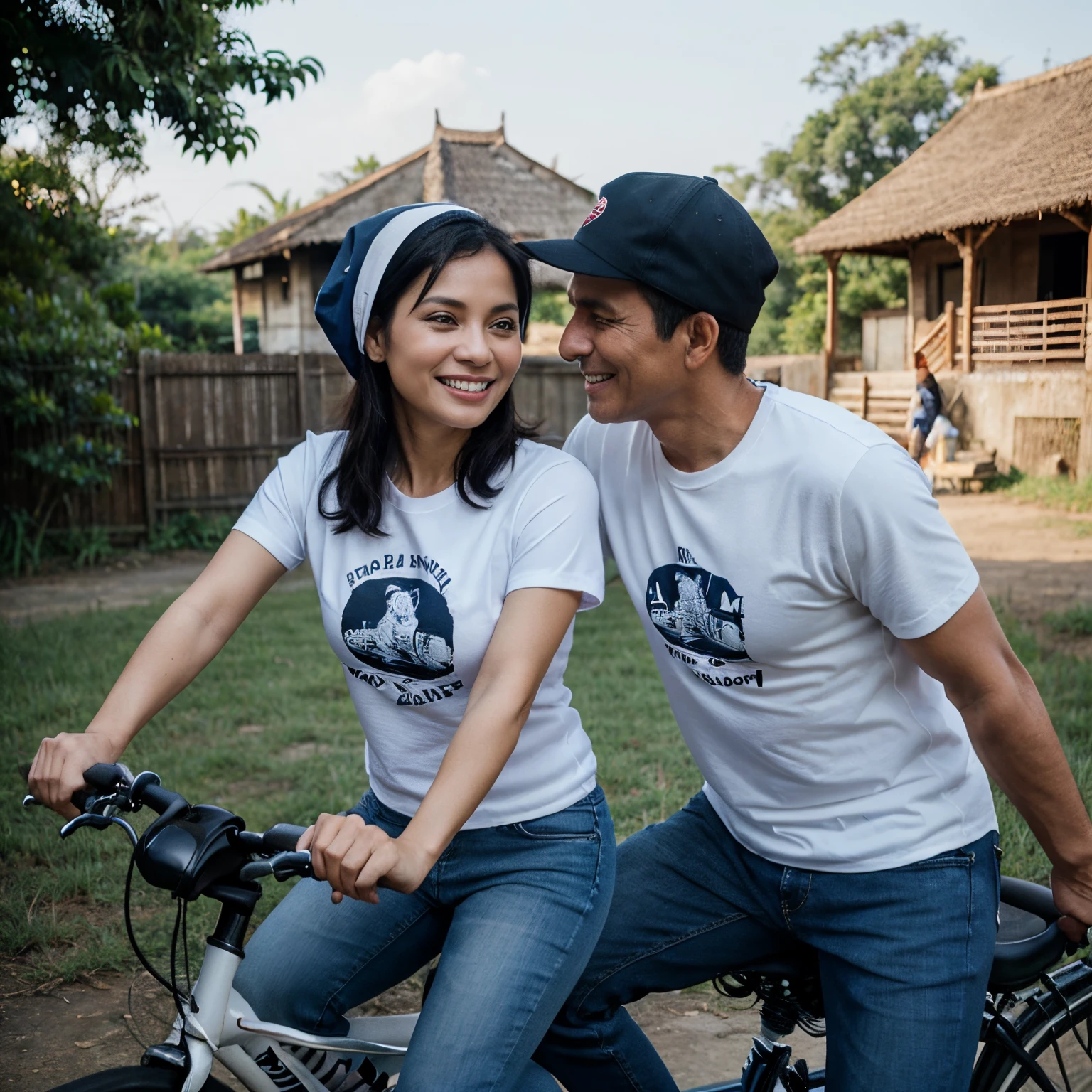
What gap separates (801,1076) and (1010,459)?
853 cm

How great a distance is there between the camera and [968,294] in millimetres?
8594

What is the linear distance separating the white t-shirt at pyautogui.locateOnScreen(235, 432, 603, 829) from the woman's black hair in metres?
0.03

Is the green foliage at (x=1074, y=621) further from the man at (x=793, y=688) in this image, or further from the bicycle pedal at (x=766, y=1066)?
the bicycle pedal at (x=766, y=1066)

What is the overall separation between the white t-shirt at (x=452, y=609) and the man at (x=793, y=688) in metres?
0.21

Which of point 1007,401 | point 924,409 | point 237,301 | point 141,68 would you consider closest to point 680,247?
point 141,68

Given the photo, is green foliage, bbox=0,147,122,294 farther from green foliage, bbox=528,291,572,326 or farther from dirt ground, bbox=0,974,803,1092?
green foliage, bbox=528,291,572,326

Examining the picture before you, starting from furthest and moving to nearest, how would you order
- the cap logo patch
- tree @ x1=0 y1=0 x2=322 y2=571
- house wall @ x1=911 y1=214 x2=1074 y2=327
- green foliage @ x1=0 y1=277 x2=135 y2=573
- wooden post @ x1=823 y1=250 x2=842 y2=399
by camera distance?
wooden post @ x1=823 y1=250 x2=842 y2=399 → green foliage @ x1=0 y1=277 x2=135 y2=573 → house wall @ x1=911 y1=214 x2=1074 y2=327 → tree @ x1=0 y1=0 x2=322 y2=571 → the cap logo patch

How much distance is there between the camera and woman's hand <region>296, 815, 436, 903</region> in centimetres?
139

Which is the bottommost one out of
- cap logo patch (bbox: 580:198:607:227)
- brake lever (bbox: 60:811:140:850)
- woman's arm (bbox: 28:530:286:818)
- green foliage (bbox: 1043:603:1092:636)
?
green foliage (bbox: 1043:603:1092:636)

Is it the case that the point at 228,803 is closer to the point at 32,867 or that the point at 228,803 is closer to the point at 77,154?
the point at 32,867

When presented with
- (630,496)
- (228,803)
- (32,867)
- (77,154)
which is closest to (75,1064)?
(32,867)

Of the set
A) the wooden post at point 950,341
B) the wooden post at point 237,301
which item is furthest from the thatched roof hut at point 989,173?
the wooden post at point 237,301

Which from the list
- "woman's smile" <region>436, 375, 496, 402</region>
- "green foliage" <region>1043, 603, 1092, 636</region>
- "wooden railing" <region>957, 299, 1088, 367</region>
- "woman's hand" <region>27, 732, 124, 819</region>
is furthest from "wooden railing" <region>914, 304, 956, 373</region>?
"woman's hand" <region>27, 732, 124, 819</region>

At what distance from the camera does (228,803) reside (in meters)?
4.61
